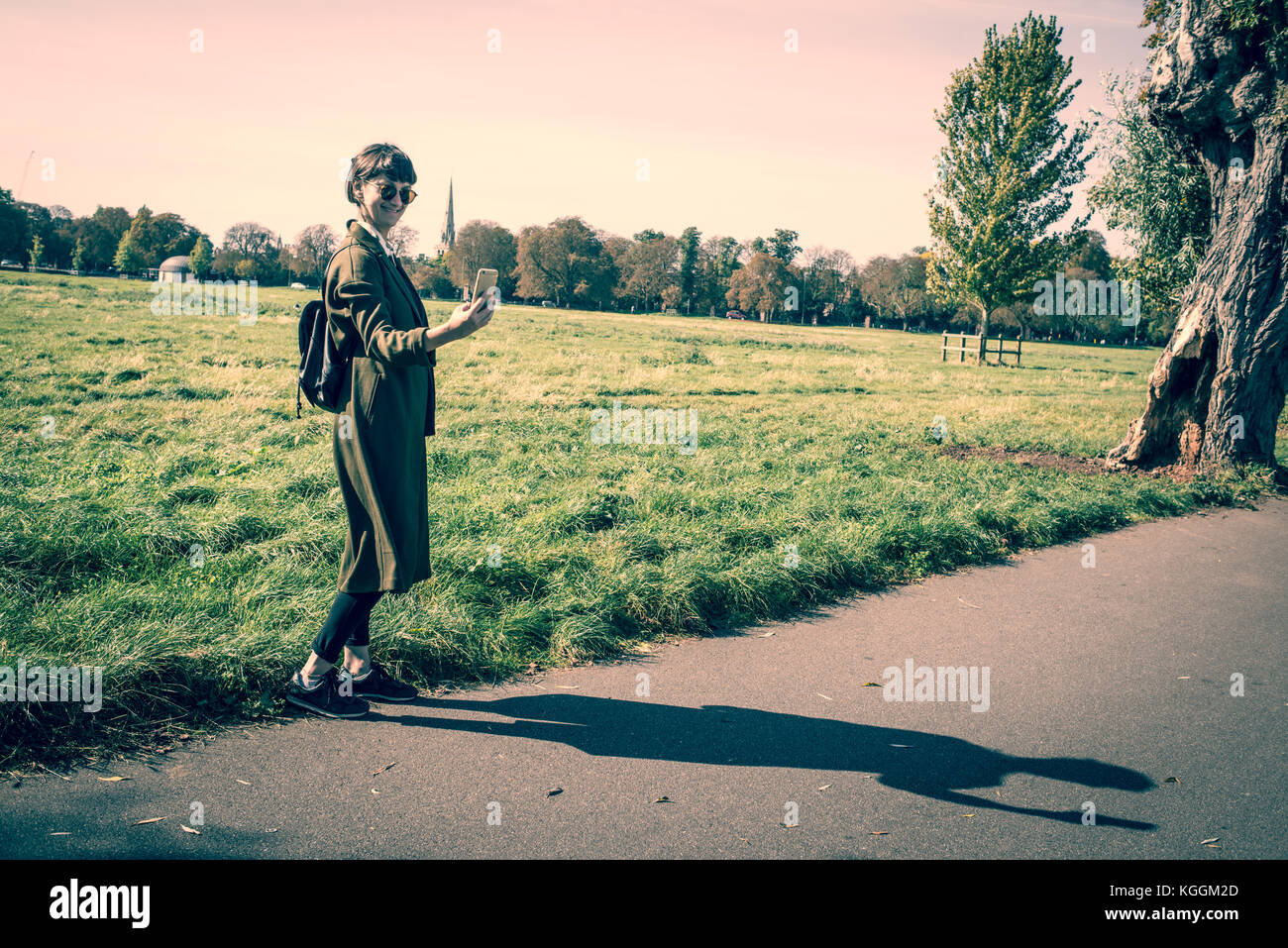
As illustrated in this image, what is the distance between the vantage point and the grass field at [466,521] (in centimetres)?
391

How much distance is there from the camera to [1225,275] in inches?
Result: 390

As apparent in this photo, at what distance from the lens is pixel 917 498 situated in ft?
26.2

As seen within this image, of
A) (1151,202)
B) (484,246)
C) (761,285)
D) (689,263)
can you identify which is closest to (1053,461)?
(1151,202)

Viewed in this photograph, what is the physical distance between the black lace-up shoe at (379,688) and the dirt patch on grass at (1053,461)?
884cm

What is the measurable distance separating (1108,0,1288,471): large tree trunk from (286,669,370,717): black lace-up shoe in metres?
10.1

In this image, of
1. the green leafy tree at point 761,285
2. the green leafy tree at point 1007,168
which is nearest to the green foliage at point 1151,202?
the green leafy tree at point 1007,168

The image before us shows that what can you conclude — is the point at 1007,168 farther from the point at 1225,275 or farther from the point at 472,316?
the point at 472,316

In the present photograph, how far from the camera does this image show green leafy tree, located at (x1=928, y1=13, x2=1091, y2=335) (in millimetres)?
30812

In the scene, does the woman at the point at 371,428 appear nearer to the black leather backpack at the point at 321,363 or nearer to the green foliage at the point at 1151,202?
the black leather backpack at the point at 321,363

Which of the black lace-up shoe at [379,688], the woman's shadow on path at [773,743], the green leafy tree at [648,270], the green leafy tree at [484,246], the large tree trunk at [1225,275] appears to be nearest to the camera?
the woman's shadow on path at [773,743]

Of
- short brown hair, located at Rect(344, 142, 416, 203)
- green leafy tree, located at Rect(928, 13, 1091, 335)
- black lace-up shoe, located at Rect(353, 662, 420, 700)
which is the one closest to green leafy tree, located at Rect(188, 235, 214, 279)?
green leafy tree, located at Rect(928, 13, 1091, 335)

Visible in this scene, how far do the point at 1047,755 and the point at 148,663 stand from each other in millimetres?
4026
